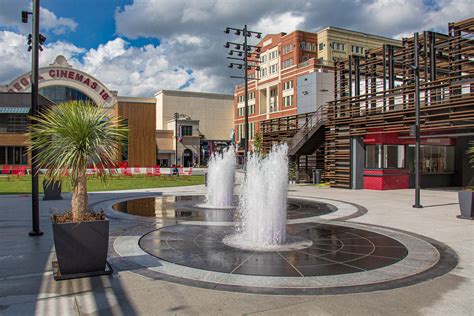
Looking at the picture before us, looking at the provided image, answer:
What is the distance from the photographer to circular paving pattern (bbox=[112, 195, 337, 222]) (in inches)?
490

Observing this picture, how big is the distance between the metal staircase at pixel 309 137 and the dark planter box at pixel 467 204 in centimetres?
1479

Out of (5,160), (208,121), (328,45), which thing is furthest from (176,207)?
(208,121)

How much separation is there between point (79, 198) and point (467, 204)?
10846 millimetres

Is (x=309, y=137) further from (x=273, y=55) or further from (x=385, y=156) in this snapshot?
(x=273, y=55)

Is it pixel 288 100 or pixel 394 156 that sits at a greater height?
pixel 288 100

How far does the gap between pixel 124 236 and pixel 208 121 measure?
84.4m

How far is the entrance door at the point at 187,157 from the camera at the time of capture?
253 feet

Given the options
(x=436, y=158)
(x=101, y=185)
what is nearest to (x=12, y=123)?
(x=101, y=185)

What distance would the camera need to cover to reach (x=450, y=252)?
7.84 m

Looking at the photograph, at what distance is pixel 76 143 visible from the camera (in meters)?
6.21

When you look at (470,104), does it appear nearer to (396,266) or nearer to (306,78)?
(396,266)

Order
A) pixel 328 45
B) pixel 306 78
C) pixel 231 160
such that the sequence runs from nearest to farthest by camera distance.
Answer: pixel 231 160, pixel 306 78, pixel 328 45

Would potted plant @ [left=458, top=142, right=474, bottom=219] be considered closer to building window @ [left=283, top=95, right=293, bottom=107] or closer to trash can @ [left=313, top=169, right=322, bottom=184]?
trash can @ [left=313, top=169, right=322, bottom=184]

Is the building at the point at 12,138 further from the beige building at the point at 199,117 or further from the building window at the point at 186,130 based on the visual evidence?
the building window at the point at 186,130
